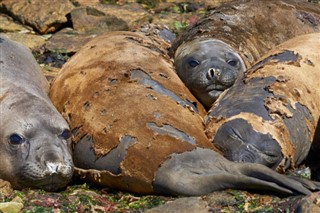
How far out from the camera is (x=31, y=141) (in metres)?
7.96

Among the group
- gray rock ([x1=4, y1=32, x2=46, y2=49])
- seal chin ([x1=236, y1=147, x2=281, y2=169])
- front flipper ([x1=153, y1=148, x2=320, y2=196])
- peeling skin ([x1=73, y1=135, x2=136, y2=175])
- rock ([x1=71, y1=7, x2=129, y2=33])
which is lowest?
gray rock ([x1=4, y1=32, x2=46, y2=49])

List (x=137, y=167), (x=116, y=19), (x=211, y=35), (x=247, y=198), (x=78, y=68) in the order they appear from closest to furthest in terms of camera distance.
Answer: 1. (x=247, y=198)
2. (x=137, y=167)
3. (x=78, y=68)
4. (x=211, y=35)
5. (x=116, y=19)

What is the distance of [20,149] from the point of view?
7.95m

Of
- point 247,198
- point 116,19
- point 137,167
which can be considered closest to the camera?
point 247,198

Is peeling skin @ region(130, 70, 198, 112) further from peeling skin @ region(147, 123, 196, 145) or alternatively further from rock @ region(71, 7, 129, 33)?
rock @ region(71, 7, 129, 33)

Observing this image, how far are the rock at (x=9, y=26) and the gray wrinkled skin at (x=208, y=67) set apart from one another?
3.70 m

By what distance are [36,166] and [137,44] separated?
225 cm

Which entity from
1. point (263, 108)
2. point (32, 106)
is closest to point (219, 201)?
point (263, 108)

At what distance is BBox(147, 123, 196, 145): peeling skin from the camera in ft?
25.9

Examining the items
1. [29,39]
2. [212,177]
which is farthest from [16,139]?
[29,39]

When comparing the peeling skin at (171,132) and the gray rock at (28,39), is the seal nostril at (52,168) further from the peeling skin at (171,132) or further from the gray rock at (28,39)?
the gray rock at (28,39)

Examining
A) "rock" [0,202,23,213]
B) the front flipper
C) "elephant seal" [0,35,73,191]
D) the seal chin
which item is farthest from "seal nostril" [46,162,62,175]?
the seal chin

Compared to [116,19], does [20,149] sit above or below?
above

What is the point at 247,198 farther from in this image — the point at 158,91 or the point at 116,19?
the point at 116,19
